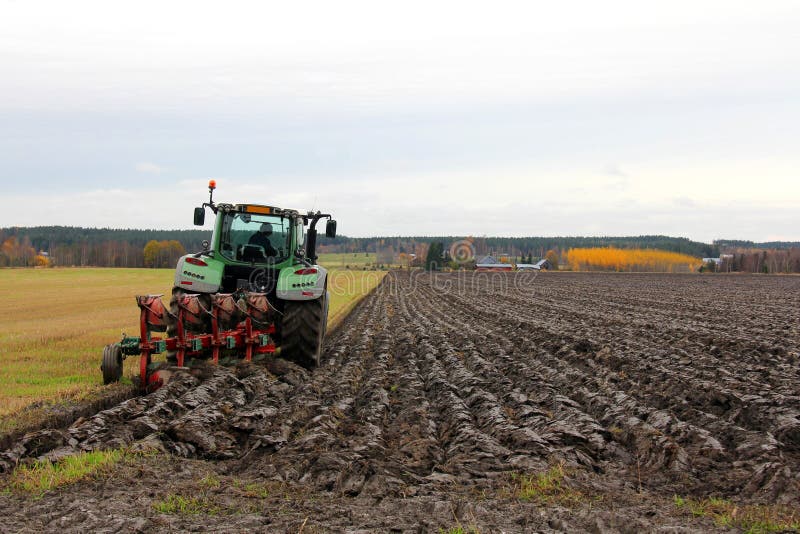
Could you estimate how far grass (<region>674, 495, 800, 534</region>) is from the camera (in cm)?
442

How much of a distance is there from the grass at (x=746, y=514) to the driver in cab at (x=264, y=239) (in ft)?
27.8

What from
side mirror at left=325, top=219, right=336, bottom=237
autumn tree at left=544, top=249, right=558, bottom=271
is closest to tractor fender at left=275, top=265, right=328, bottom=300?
side mirror at left=325, top=219, right=336, bottom=237

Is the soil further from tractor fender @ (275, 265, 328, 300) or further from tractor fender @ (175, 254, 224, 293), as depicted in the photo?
tractor fender @ (175, 254, 224, 293)

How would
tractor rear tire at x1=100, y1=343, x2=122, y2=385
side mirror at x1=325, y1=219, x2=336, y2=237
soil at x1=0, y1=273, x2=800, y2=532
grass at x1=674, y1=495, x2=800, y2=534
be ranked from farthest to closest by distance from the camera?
side mirror at x1=325, y1=219, x2=336, y2=237, tractor rear tire at x1=100, y1=343, x2=122, y2=385, soil at x1=0, y1=273, x2=800, y2=532, grass at x1=674, y1=495, x2=800, y2=534

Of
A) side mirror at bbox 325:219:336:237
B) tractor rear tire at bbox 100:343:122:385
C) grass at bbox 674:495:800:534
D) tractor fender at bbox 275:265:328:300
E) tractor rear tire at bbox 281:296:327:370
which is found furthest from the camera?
side mirror at bbox 325:219:336:237

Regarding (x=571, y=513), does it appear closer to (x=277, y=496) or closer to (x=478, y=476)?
(x=478, y=476)

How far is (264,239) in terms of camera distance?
1225cm

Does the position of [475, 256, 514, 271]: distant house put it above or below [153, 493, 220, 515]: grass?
above

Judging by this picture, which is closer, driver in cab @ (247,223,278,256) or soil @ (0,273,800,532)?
soil @ (0,273,800,532)

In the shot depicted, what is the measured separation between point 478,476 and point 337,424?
1.94 m

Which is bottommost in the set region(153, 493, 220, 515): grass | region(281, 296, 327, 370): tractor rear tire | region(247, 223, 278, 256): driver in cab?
region(153, 493, 220, 515): grass

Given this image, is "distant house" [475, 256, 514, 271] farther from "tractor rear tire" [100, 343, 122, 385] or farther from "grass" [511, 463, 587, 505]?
"grass" [511, 463, 587, 505]

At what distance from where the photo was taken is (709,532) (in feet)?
14.2

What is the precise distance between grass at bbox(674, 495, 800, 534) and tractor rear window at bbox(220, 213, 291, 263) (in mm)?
8451
